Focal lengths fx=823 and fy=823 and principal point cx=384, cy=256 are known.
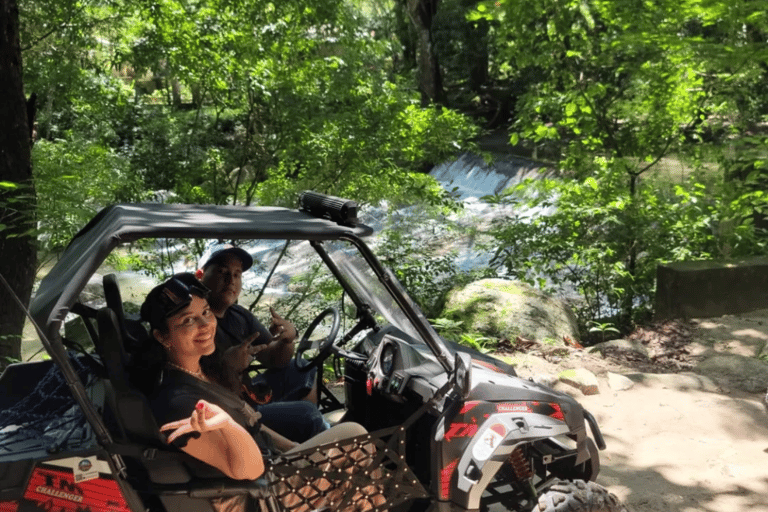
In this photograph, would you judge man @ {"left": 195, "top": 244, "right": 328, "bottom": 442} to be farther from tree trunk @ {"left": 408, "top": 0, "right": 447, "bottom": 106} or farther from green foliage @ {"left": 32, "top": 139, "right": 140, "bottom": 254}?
tree trunk @ {"left": 408, "top": 0, "right": 447, "bottom": 106}

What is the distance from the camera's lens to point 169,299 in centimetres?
273

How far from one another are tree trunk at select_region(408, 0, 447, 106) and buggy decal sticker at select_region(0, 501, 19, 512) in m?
20.2

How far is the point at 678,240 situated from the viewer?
922 centimetres

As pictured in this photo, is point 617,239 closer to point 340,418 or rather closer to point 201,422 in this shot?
point 340,418

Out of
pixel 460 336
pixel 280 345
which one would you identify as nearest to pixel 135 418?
pixel 280 345

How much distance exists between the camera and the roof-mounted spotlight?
9.39 feet

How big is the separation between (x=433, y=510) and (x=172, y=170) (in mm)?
6656

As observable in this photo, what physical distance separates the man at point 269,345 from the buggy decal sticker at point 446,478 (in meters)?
0.66

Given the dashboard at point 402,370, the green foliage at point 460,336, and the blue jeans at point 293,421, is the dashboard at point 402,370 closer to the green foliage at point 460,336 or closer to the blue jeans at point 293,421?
the blue jeans at point 293,421

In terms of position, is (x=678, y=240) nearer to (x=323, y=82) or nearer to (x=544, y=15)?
(x=544, y=15)

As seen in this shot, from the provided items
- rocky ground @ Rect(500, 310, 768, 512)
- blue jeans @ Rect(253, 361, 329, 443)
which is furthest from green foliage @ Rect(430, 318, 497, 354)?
blue jeans @ Rect(253, 361, 329, 443)

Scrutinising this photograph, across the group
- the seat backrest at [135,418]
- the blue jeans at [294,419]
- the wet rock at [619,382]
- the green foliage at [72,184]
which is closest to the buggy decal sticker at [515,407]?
the blue jeans at [294,419]

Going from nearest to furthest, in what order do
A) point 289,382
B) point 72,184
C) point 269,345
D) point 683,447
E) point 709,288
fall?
1. point 269,345
2. point 289,382
3. point 683,447
4. point 72,184
5. point 709,288

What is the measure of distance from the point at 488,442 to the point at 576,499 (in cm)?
46
